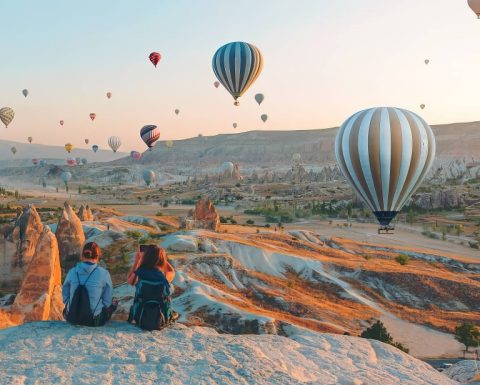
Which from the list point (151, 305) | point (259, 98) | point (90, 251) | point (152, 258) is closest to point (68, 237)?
point (90, 251)

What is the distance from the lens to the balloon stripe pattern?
52.8 m

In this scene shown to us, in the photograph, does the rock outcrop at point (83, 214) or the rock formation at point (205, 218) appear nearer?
the rock outcrop at point (83, 214)

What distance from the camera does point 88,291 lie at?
349 inches

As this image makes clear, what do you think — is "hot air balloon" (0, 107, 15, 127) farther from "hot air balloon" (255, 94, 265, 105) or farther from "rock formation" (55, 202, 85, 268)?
"rock formation" (55, 202, 85, 268)

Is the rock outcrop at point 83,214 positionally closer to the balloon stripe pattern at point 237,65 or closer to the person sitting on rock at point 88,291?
the balloon stripe pattern at point 237,65

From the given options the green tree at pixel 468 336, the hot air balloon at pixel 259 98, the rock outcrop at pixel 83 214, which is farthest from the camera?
the hot air balloon at pixel 259 98

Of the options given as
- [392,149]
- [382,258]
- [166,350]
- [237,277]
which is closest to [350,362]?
[166,350]

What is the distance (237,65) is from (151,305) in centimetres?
4609

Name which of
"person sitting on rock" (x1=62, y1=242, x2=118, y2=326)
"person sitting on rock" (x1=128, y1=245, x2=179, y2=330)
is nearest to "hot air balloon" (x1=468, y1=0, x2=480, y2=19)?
"person sitting on rock" (x1=128, y1=245, x2=179, y2=330)

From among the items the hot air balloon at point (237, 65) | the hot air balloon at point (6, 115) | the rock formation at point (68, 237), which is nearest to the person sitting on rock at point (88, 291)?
the rock formation at point (68, 237)

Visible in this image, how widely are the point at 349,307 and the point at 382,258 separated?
13.4m

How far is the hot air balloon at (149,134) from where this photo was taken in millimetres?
95188

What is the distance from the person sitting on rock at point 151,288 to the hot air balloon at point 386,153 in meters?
21.5

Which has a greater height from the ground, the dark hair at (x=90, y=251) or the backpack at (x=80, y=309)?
the dark hair at (x=90, y=251)
